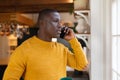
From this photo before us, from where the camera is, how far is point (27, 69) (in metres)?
1.65

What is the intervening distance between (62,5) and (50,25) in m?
5.44

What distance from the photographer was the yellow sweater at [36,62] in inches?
63.8

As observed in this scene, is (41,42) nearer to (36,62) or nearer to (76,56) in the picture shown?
(36,62)

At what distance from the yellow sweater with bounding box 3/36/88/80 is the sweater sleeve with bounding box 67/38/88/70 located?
0.47 feet

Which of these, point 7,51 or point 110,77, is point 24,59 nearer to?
point 110,77

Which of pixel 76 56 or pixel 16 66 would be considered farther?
pixel 76 56
